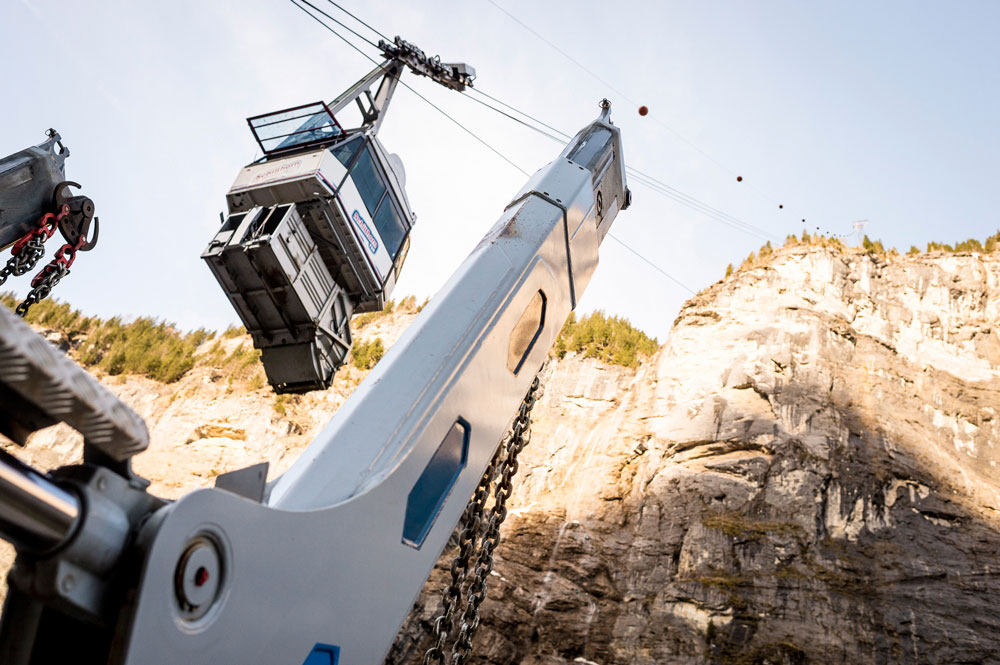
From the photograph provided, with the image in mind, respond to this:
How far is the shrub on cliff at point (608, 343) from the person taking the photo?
17.9 meters

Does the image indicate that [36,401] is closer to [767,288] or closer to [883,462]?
[883,462]

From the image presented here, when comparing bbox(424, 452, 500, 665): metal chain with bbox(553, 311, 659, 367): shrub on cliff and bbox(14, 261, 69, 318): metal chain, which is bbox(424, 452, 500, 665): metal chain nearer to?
bbox(14, 261, 69, 318): metal chain

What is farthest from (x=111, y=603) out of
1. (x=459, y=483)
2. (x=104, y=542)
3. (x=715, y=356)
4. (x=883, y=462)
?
(x=715, y=356)

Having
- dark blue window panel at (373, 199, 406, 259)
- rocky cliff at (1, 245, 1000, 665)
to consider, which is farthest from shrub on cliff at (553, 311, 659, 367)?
dark blue window panel at (373, 199, 406, 259)

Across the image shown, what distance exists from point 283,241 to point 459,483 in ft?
27.8

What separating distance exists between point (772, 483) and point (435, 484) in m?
11.2

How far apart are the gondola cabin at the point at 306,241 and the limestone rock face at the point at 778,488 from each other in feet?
15.2

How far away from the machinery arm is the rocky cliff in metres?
8.67

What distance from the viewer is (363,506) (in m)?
2.10

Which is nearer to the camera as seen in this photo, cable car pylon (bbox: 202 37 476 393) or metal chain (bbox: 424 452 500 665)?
metal chain (bbox: 424 452 500 665)

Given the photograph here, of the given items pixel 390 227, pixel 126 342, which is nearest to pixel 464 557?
pixel 390 227

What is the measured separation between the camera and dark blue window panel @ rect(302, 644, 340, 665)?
6.46 feet

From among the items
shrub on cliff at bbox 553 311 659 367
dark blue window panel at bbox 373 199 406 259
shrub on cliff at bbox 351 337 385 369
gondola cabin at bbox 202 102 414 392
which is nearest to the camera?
gondola cabin at bbox 202 102 414 392

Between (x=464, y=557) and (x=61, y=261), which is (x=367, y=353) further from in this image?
(x=464, y=557)
